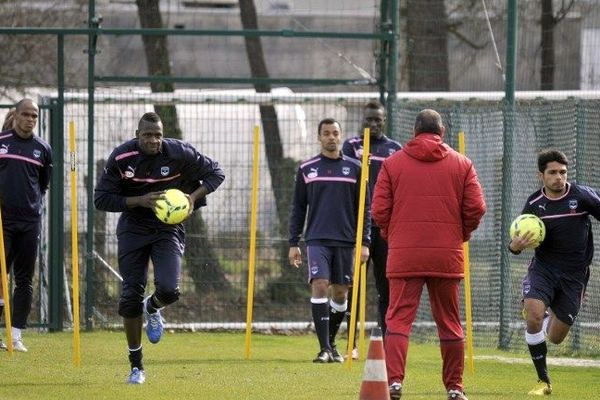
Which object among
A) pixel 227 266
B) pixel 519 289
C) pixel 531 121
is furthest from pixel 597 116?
→ pixel 227 266

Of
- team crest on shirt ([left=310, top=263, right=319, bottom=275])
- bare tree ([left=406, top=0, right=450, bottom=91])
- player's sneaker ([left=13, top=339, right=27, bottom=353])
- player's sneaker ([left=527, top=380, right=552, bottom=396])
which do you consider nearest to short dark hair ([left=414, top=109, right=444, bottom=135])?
player's sneaker ([left=527, top=380, right=552, bottom=396])

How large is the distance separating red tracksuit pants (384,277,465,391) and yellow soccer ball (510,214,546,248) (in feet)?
3.95

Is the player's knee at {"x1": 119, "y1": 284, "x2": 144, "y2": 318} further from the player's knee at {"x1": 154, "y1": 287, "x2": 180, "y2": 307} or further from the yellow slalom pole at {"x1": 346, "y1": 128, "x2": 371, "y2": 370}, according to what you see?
the yellow slalom pole at {"x1": 346, "y1": 128, "x2": 371, "y2": 370}

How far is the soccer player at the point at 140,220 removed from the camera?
10.9m

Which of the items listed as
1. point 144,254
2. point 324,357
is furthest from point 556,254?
point 144,254

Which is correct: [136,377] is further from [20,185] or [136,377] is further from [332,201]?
[20,185]

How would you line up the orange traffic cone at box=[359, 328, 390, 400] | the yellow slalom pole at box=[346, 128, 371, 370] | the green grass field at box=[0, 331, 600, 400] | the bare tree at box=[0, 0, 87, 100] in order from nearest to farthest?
the orange traffic cone at box=[359, 328, 390, 400] → the green grass field at box=[0, 331, 600, 400] → the yellow slalom pole at box=[346, 128, 371, 370] → the bare tree at box=[0, 0, 87, 100]

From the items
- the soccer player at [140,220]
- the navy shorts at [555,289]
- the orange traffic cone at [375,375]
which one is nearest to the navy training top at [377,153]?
the navy shorts at [555,289]

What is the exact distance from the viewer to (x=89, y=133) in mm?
16172

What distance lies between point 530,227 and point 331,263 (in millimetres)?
2759

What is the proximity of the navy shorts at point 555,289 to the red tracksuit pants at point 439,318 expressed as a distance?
1.48 m

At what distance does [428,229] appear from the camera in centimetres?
969

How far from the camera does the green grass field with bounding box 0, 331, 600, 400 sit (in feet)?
34.4

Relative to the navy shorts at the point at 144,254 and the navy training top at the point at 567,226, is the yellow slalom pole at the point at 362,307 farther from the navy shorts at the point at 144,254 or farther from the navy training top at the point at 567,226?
the navy shorts at the point at 144,254
